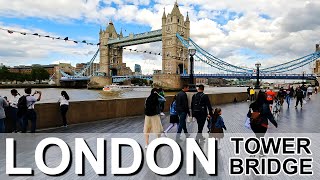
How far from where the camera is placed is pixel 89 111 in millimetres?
10977

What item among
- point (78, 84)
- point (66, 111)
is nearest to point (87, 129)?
point (66, 111)

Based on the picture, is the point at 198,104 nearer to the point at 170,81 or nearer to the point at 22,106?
the point at 22,106

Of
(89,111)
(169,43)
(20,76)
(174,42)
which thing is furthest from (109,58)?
(89,111)

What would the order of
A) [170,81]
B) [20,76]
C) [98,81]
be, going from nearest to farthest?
[170,81], [98,81], [20,76]

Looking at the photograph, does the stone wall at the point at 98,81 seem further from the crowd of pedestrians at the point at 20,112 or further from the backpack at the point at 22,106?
the backpack at the point at 22,106

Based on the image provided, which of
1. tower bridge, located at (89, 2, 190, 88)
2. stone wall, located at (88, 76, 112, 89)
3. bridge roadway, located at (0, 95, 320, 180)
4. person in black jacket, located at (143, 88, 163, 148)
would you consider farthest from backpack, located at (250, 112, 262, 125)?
stone wall, located at (88, 76, 112, 89)

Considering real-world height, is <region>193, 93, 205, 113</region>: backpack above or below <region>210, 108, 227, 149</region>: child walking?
above

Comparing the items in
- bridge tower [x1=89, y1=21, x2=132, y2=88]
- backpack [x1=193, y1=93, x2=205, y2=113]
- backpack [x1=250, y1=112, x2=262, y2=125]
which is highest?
bridge tower [x1=89, y1=21, x2=132, y2=88]

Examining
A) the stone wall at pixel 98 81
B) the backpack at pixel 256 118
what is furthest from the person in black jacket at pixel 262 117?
the stone wall at pixel 98 81

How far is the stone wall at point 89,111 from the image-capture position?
9.35m

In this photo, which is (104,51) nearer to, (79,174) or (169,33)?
Result: (169,33)

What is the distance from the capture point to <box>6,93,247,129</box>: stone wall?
30.7ft

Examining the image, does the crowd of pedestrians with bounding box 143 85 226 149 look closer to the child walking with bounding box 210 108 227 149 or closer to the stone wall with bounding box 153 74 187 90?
the child walking with bounding box 210 108 227 149

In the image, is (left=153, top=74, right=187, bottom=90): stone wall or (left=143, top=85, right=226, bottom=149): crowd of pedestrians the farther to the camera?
(left=153, top=74, right=187, bottom=90): stone wall
